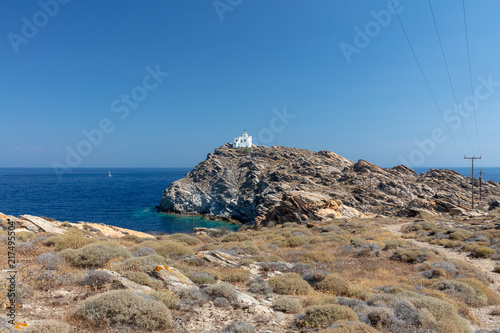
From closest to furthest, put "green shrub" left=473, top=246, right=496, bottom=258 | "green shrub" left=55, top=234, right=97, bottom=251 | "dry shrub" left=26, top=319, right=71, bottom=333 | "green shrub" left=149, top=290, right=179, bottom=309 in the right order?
"dry shrub" left=26, top=319, right=71, bottom=333, "green shrub" left=149, top=290, right=179, bottom=309, "green shrub" left=55, top=234, right=97, bottom=251, "green shrub" left=473, top=246, right=496, bottom=258

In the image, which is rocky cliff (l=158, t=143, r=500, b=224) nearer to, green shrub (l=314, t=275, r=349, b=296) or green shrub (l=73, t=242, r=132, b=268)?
green shrub (l=314, t=275, r=349, b=296)

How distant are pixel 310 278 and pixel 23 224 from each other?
22203 millimetres

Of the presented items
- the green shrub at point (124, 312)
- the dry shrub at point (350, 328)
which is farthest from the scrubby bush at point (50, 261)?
the dry shrub at point (350, 328)

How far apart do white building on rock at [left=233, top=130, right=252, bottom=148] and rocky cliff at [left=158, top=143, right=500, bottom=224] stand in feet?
93.3

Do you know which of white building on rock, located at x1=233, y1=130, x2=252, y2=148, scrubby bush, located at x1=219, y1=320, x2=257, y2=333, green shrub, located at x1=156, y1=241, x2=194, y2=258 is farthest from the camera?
white building on rock, located at x1=233, y1=130, x2=252, y2=148

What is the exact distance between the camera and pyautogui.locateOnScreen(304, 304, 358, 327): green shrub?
6492mm

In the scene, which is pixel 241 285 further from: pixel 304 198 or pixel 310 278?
pixel 304 198

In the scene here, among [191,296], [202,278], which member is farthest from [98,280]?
[202,278]

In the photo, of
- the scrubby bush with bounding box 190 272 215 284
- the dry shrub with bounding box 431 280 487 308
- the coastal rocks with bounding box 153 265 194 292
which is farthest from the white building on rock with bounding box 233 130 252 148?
the coastal rocks with bounding box 153 265 194 292

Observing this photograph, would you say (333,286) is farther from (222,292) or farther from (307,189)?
(307,189)

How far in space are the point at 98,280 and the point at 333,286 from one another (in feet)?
26.3

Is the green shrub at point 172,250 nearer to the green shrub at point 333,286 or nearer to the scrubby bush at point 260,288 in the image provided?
the scrubby bush at point 260,288

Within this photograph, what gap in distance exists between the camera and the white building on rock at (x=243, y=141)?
399 feet

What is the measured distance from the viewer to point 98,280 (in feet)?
25.3
